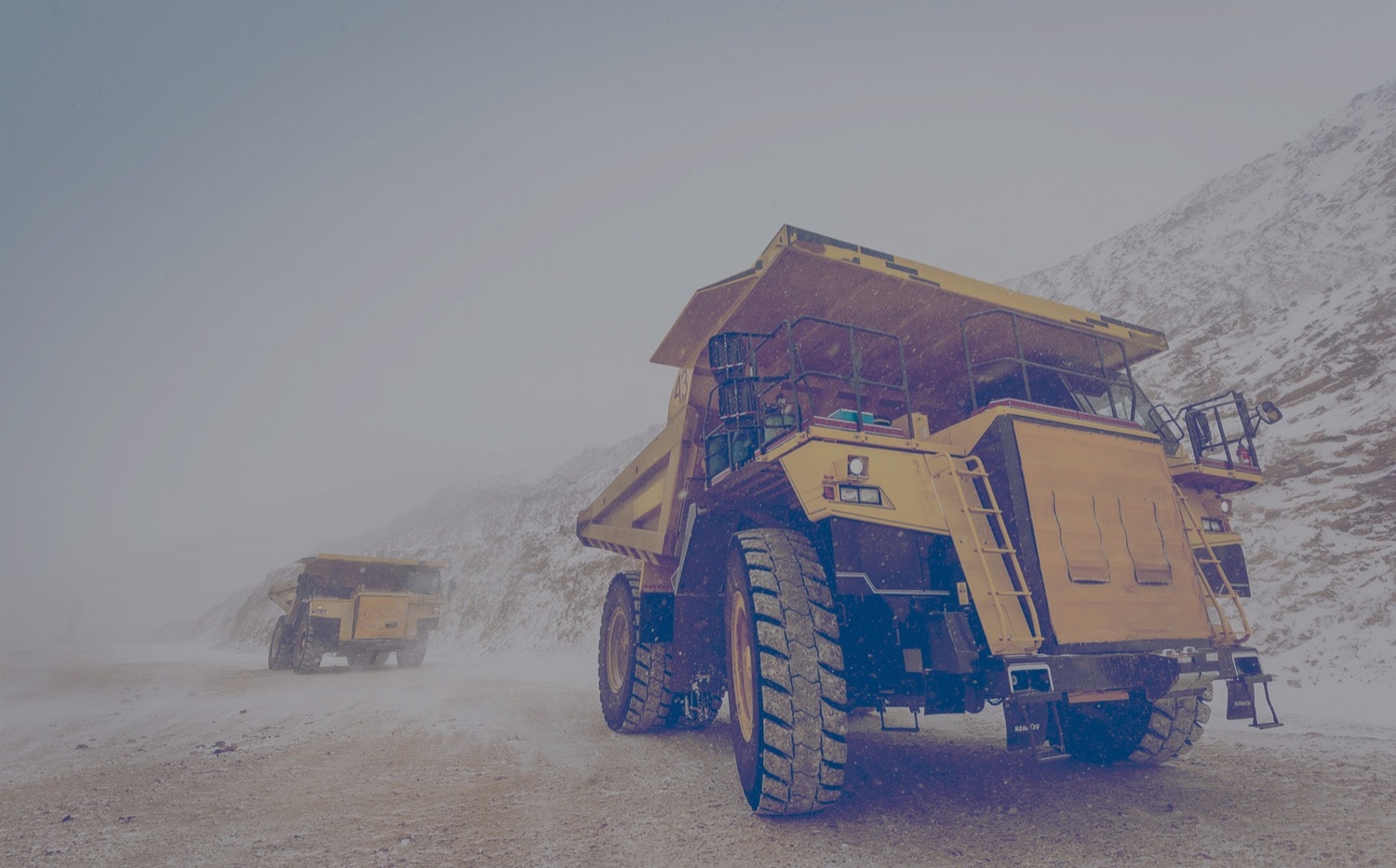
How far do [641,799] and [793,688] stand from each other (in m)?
1.42

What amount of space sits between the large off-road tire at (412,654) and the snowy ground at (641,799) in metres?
9.68

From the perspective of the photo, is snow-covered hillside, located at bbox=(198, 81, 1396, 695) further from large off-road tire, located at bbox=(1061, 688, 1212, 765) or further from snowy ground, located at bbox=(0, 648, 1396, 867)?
large off-road tire, located at bbox=(1061, 688, 1212, 765)

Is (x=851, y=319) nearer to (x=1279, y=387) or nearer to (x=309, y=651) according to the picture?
(x=1279, y=387)

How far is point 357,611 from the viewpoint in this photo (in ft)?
51.7

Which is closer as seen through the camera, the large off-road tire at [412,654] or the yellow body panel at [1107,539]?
the yellow body panel at [1107,539]

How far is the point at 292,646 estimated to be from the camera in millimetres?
→ 16656

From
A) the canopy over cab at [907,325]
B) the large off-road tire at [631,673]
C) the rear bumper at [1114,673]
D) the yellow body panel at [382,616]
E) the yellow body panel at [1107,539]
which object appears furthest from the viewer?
the yellow body panel at [382,616]

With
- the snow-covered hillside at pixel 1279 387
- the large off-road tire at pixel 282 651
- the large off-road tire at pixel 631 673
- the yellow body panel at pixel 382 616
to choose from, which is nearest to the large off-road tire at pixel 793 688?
the large off-road tire at pixel 631 673

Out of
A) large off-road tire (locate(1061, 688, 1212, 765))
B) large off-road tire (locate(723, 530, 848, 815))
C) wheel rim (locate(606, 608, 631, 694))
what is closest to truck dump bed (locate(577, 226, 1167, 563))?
wheel rim (locate(606, 608, 631, 694))

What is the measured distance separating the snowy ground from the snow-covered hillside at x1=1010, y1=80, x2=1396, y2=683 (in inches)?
76.0

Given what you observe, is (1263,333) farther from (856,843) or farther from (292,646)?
(292,646)

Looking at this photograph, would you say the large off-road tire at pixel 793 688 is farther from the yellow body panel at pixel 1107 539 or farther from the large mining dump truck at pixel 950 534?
the yellow body panel at pixel 1107 539

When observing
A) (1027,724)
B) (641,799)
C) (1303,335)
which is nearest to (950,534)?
(1027,724)

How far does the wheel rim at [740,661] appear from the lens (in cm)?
388
